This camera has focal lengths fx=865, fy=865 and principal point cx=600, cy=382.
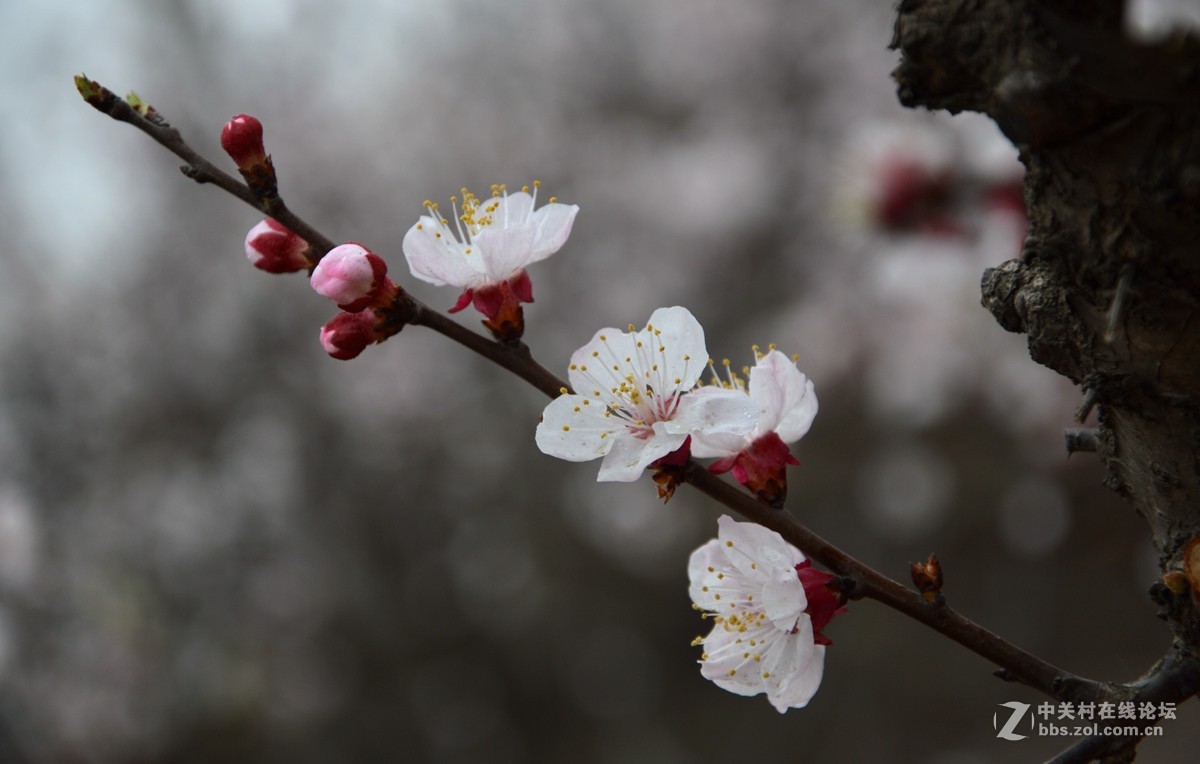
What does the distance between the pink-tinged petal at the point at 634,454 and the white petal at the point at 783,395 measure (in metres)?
0.10

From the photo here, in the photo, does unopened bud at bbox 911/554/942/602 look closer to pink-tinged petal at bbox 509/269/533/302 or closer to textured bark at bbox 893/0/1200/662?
textured bark at bbox 893/0/1200/662

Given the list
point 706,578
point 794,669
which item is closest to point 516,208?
point 706,578

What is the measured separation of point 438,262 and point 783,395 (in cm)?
37

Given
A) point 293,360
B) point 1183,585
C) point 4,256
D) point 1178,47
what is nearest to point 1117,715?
point 1183,585

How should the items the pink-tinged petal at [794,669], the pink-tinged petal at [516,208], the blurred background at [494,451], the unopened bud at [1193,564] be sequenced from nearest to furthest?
the unopened bud at [1193,564]
the pink-tinged petal at [794,669]
the pink-tinged petal at [516,208]
the blurred background at [494,451]

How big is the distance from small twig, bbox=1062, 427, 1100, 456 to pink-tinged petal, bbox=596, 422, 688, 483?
0.38 m

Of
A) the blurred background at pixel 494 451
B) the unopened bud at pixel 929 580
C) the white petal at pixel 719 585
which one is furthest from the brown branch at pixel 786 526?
the blurred background at pixel 494 451

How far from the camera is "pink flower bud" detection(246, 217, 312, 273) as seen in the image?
870 millimetres

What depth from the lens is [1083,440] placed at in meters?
0.83

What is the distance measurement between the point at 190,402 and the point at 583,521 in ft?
7.31

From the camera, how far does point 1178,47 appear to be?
0.54 meters

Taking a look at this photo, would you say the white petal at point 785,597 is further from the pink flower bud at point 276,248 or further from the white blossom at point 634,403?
the pink flower bud at point 276,248

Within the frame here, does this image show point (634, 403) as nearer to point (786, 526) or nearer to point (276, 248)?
point (786, 526)

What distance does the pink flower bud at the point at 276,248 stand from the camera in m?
0.87
